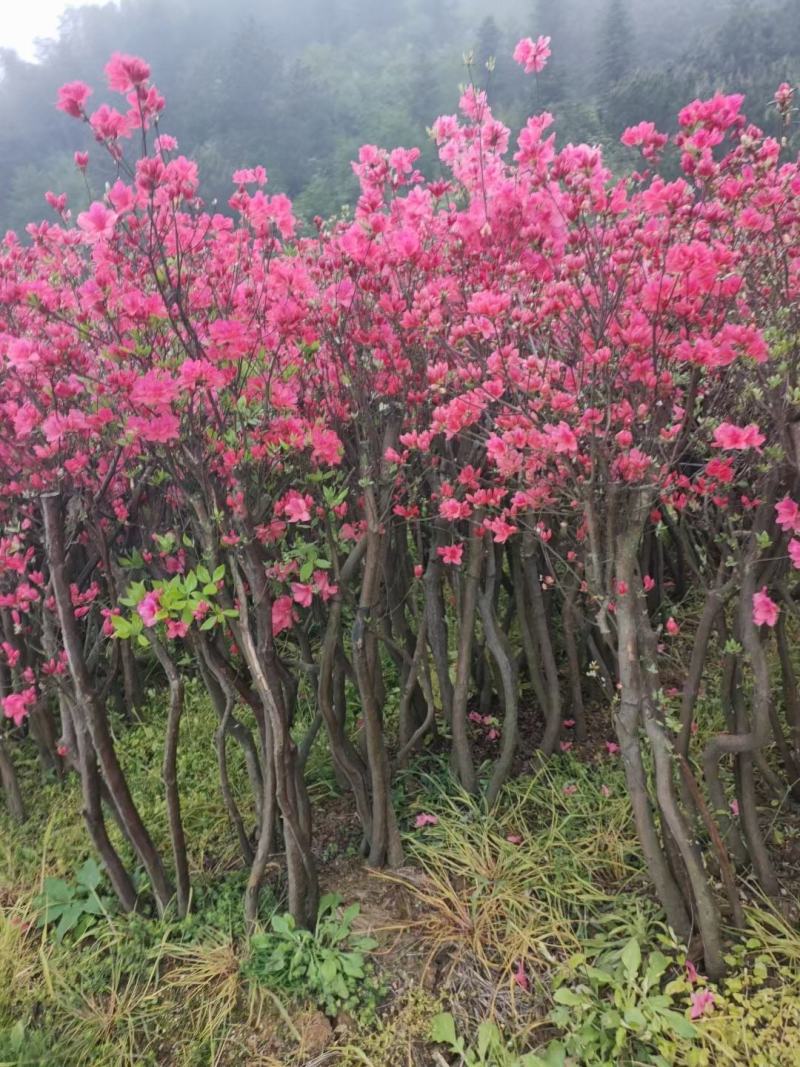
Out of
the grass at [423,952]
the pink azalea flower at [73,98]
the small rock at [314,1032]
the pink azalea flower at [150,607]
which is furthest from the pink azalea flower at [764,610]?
the pink azalea flower at [73,98]

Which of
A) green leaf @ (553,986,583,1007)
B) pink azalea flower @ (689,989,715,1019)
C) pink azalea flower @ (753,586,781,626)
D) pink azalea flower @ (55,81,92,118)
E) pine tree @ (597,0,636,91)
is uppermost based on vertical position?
pine tree @ (597,0,636,91)

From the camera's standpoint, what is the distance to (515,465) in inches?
79.4

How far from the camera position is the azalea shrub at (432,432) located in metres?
1.92

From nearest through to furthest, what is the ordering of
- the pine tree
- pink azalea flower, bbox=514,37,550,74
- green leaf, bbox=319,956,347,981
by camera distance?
1. green leaf, bbox=319,956,347,981
2. pink azalea flower, bbox=514,37,550,74
3. the pine tree

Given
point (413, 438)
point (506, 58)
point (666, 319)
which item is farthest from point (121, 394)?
point (506, 58)

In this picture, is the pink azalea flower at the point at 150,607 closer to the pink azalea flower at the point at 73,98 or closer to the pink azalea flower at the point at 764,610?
the pink azalea flower at the point at 73,98

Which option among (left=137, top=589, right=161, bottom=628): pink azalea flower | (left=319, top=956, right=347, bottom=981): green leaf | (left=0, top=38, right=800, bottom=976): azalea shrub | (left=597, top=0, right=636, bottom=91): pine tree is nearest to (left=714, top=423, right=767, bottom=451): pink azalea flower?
(left=0, top=38, right=800, bottom=976): azalea shrub

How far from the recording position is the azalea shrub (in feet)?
6.29

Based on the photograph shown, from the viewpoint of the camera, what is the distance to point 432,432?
2.11m

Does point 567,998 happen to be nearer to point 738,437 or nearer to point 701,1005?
point 701,1005

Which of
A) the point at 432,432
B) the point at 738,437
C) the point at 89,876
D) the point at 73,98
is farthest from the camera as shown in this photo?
the point at 89,876

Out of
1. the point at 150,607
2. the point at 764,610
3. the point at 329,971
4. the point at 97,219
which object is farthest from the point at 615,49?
the point at 329,971

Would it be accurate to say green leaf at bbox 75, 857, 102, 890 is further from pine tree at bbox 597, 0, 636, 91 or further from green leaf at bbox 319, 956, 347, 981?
pine tree at bbox 597, 0, 636, 91

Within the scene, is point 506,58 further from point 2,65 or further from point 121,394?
point 121,394
